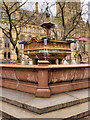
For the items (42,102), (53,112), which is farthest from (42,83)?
(53,112)

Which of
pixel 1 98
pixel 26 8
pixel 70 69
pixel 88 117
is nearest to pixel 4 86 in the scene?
pixel 1 98

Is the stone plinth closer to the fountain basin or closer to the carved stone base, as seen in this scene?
the carved stone base

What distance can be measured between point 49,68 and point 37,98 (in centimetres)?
94

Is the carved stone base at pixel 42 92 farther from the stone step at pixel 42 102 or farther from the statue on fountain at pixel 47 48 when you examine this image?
the statue on fountain at pixel 47 48

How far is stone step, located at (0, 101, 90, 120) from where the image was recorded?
2.98m

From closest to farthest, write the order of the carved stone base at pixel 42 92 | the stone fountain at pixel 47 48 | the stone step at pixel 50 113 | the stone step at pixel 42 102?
the stone step at pixel 50 113
the stone step at pixel 42 102
the carved stone base at pixel 42 92
the stone fountain at pixel 47 48

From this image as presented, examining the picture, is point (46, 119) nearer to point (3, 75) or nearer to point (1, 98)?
point (1, 98)

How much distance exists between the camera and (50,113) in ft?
10.2

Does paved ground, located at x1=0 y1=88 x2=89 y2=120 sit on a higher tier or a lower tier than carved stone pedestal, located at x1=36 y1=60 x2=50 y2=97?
lower

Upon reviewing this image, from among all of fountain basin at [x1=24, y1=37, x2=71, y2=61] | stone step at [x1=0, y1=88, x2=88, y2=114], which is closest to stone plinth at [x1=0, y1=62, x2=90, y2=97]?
stone step at [x1=0, y1=88, x2=88, y2=114]

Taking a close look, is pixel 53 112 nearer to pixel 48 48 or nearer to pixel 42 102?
pixel 42 102

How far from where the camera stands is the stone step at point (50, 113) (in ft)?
9.78

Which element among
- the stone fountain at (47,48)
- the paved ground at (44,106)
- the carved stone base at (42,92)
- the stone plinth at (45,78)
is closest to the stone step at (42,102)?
the paved ground at (44,106)

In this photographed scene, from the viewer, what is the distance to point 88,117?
3.28 metres
